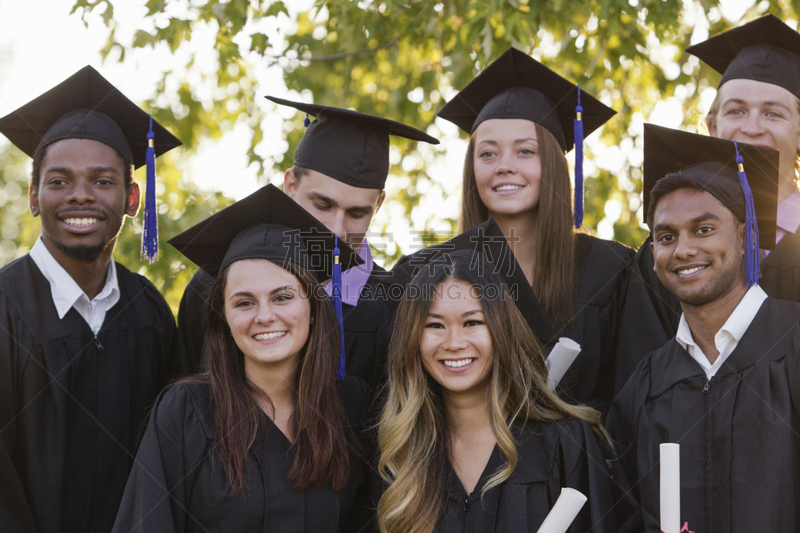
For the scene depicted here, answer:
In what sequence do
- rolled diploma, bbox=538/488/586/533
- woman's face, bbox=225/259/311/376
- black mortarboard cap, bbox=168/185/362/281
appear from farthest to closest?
1. black mortarboard cap, bbox=168/185/362/281
2. woman's face, bbox=225/259/311/376
3. rolled diploma, bbox=538/488/586/533

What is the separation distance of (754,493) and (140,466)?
218 centimetres

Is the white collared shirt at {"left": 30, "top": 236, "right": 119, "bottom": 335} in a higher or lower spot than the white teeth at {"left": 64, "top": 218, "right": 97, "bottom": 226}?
lower

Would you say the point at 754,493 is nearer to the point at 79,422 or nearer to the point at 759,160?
the point at 759,160

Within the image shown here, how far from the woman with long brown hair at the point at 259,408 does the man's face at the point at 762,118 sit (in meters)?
2.01

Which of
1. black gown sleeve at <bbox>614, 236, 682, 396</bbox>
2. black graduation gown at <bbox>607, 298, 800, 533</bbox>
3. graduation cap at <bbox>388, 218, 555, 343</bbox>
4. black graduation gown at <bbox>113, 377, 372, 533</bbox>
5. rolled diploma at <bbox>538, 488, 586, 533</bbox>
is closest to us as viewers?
rolled diploma at <bbox>538, 488, 586, 533</bbox>

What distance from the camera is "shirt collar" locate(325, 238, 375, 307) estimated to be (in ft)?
13.5

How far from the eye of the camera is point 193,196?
6.38m

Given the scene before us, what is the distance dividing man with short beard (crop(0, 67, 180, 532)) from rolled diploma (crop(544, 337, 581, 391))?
5.89 ft

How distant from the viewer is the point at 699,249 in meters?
3.09

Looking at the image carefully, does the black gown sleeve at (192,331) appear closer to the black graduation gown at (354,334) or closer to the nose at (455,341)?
the black graduation gown at (354,334)

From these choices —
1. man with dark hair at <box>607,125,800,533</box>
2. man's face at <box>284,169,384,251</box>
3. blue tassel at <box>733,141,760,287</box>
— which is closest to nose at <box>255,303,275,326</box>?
man's face at <box>284,169,384,251</box>

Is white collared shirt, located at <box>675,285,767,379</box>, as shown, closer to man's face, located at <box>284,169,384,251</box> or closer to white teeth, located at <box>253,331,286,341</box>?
white teeth, located at <box>253,331,286,341</box>

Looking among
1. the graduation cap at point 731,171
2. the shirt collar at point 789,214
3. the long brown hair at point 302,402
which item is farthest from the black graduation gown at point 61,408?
the shirt collar at point 789,214

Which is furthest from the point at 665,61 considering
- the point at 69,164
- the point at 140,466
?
the point at 140,466
